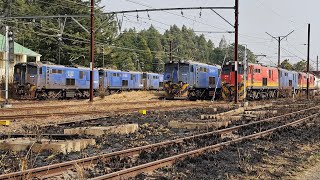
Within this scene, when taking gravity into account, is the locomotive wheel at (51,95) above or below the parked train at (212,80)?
below

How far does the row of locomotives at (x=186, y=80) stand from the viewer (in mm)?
36906

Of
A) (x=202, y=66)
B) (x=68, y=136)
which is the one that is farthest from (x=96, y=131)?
(x=202, y=66)

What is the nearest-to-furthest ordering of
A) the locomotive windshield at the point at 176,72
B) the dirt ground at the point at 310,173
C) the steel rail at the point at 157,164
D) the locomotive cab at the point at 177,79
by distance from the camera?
1. the steel rail at the point at 157,164
2. the dirt ground at the point at 310,173
3. the locomotive cab at the point at 177,79
4. the locomotive windshield at the point at 176,72

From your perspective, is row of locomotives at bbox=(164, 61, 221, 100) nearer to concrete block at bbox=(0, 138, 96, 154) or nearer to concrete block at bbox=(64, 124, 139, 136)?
concrete block at bbox=(64, 124, 139, 136)

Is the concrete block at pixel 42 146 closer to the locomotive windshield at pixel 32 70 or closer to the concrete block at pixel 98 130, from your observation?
the concrete block at pixel 98 130

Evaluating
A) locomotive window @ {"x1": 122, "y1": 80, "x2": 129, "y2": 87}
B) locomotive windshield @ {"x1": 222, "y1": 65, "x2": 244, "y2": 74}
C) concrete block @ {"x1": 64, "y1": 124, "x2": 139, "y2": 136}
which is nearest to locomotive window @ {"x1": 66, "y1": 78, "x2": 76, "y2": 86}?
locomotive window @ {"x1": 122, "y1": 80, "x2": 129, "y2": 87}

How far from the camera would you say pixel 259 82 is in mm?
38750

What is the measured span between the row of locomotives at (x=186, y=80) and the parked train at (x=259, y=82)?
4.06 feet

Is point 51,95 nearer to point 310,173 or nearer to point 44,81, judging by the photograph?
point 44,81

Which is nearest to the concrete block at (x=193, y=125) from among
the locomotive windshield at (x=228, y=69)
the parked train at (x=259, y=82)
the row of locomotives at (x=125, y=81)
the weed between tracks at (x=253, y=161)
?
the weed between tracks at (x=253, y=161)

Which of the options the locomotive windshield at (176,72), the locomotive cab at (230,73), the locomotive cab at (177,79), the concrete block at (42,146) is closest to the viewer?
the concrete block at (42,146)

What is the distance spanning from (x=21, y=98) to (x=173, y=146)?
27.5 m

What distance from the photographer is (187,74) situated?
3694 cm

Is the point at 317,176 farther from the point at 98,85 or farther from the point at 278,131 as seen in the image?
the point at 98,85
